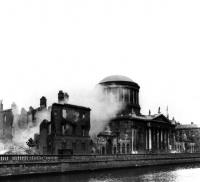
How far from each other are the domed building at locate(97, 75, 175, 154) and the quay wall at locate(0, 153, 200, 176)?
10915mm

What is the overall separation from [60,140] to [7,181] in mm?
23274

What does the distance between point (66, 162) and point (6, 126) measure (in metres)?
26.8

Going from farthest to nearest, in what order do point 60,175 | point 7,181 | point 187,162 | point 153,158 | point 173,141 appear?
point 173,141 < point 187,162 < point 153,158 < point 60,175 < point 7,181

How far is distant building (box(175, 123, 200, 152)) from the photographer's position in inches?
4182

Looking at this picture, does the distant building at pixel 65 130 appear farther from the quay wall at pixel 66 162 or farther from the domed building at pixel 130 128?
the domed building at pixel 130 128

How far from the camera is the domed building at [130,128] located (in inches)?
2840

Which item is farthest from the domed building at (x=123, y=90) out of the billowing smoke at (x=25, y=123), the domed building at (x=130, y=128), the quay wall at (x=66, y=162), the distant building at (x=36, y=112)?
the billowing smoke at (x=25, y=123)

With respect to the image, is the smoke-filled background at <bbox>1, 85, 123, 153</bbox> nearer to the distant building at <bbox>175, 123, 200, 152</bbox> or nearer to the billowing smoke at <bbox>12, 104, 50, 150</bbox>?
the billowing smoke at <bbox>12, 104, 50, 150</bbox>

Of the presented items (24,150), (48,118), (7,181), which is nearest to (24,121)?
(48,118)

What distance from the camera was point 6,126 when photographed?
218 ft

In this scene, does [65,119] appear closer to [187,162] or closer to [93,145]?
[93,145]

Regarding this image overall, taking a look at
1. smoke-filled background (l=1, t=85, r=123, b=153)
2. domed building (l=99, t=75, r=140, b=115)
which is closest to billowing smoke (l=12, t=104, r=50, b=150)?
smoke-filled background (l=1, t=85, r=123, b=153)

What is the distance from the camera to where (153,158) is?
61125mm

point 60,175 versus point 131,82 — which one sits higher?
point 131,82
